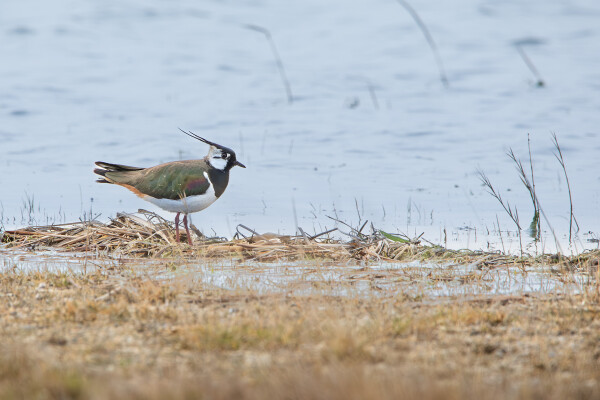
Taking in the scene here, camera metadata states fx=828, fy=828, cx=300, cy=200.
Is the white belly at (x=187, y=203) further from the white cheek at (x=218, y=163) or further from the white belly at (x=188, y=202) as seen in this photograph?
the white cheek at (x=218, y=163)

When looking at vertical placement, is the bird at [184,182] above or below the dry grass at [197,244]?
above

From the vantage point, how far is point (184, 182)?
8727 millimetres

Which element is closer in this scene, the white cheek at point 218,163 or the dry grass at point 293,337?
the dry grass at point 293,337

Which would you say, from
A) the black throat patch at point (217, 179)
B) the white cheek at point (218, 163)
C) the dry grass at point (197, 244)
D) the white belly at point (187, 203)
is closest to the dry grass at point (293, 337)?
the dry grass at point (197, 244)

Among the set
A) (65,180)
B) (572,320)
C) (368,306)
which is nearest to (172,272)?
(368,306)

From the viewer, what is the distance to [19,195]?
12023 mm

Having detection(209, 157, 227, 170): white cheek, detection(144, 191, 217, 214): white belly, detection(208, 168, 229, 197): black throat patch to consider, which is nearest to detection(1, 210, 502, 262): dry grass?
detection(144, 191, 217, 214): white belly

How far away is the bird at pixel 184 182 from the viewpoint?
8711 millimetres

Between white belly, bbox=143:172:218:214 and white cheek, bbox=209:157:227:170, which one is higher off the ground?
white cheek, bbox=209:157:227:170

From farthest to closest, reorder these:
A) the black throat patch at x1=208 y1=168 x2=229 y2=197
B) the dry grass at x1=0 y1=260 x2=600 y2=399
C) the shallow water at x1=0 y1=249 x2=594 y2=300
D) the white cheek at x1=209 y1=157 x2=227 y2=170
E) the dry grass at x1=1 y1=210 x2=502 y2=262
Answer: the white cheek at x1=209 y1=157 x2=227 y2=170
the black throat patch at x1=208 y1=168 x2=229 y2=197
the dry grass at x1=1 y1=210 x2=502 y2=262
the shallow water at x1=0 y1=249 x2=594 y2=300
the dry grass at x1=0 y1=260 x2=600 y2=399

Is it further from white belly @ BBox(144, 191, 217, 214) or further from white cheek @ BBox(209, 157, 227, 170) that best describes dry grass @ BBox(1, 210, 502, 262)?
white cheek @ BBox(209, 157, 227, 170)

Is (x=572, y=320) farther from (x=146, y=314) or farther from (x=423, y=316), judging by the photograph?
(x=146, y=314)

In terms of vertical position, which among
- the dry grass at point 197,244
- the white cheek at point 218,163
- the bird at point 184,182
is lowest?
the dry grass at point 197,244

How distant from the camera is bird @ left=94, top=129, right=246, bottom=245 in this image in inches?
343
